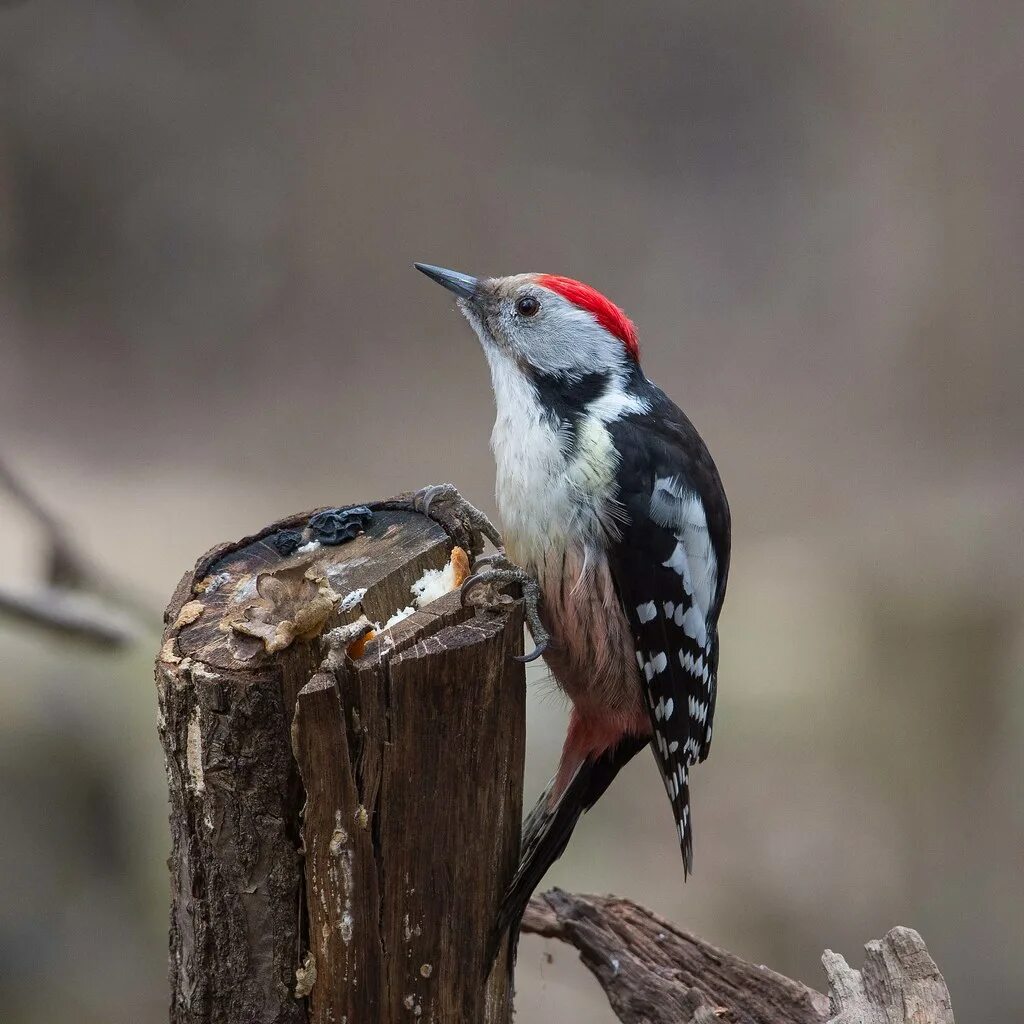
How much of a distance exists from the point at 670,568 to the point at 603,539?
0.17m

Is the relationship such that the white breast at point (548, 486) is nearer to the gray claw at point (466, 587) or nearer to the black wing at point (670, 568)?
the black wing at point (670, 568)

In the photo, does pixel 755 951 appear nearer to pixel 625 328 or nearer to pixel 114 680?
pixel 114 680

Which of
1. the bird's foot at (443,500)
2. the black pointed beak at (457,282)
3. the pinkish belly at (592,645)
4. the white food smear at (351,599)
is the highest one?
the black pointed beak at (457,282)

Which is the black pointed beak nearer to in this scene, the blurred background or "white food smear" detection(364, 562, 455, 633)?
"white food smear" detection(364, 562, 455, 633)

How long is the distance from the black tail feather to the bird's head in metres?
0.83

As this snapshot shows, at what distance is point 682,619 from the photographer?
7.29ft

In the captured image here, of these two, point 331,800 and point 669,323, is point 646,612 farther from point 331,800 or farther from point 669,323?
point 669,323

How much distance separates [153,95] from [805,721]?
483 cm

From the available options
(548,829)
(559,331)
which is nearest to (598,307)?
(559,331)

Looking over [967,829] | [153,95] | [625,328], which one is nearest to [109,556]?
[153,95]

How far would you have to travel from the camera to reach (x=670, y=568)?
2184 mm

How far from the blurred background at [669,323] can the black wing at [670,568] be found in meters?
2.31

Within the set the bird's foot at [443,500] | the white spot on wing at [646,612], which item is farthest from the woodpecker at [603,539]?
the bird's foot at [443,500]

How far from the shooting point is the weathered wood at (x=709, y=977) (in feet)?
6.36
